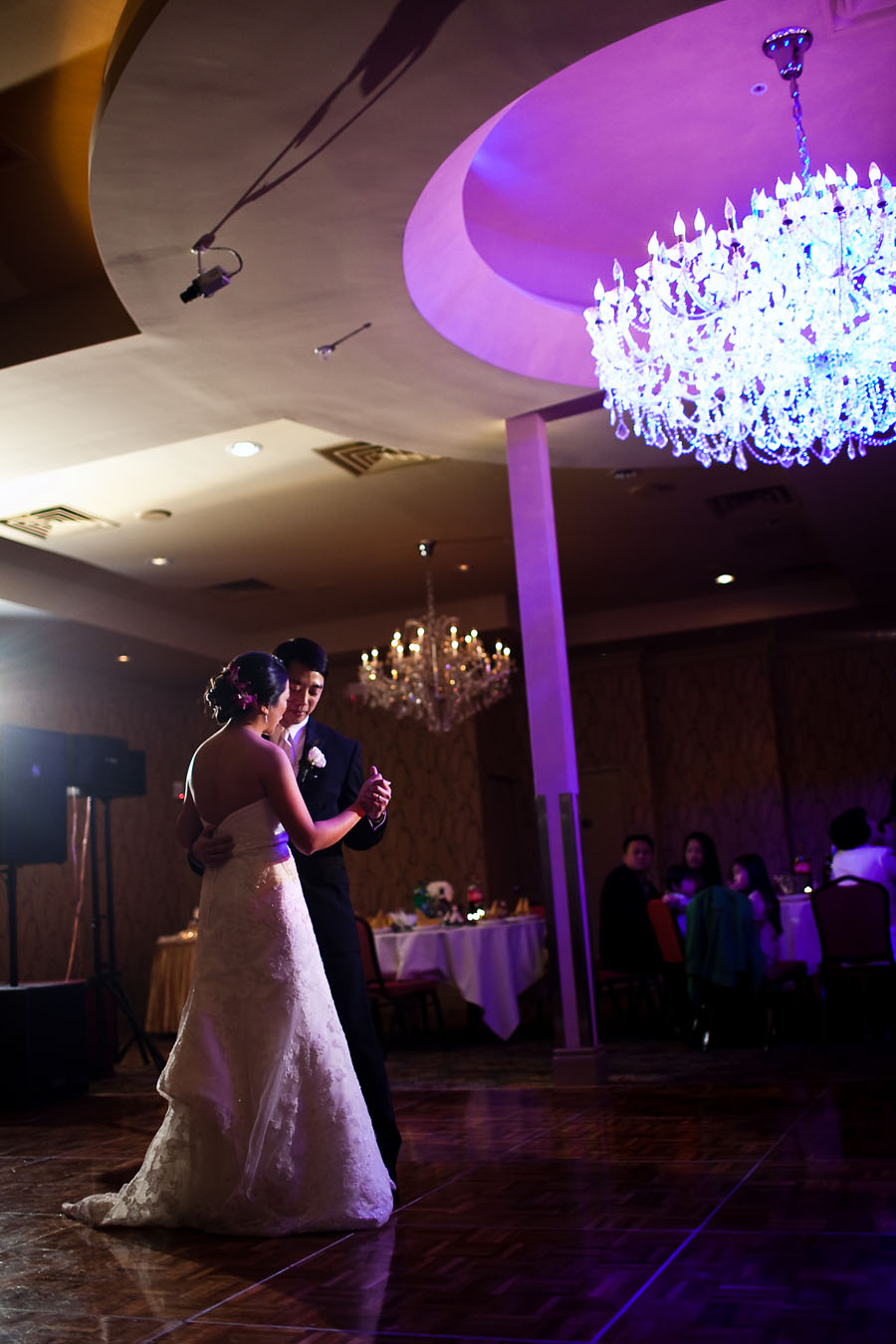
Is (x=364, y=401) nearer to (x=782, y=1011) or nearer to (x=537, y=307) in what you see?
(x=537, y=307)

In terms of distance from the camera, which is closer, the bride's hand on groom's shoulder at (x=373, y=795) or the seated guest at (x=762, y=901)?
the bride's hand on groom's shoulder at (x=373, y=795)

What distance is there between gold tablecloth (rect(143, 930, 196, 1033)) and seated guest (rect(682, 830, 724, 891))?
410 cm

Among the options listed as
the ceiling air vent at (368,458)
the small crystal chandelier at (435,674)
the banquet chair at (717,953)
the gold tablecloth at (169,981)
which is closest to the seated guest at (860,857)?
the banquet chair at (717,953)

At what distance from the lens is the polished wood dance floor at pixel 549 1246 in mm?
2398

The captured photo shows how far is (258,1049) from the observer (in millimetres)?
3221

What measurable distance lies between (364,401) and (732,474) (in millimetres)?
3147

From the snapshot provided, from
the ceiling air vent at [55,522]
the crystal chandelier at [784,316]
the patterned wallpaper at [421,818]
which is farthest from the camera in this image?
the patterned wallpaper at [421,818]

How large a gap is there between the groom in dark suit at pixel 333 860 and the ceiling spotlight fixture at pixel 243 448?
374 cm

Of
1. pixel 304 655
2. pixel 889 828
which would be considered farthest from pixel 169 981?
pixel 304 655

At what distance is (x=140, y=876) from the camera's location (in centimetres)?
1212

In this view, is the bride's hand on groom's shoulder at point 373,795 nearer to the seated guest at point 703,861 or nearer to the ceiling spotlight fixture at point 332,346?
the ceiling spotlight fixture at point 332,346

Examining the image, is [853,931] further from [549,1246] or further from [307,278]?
[307,278]

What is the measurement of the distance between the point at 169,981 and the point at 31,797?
348cm

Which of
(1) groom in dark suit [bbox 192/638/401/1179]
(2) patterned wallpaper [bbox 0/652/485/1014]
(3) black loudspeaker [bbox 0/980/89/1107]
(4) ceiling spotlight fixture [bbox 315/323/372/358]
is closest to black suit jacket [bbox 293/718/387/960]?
(1) groom in dark suit [bbox 192/638/401/1179]
